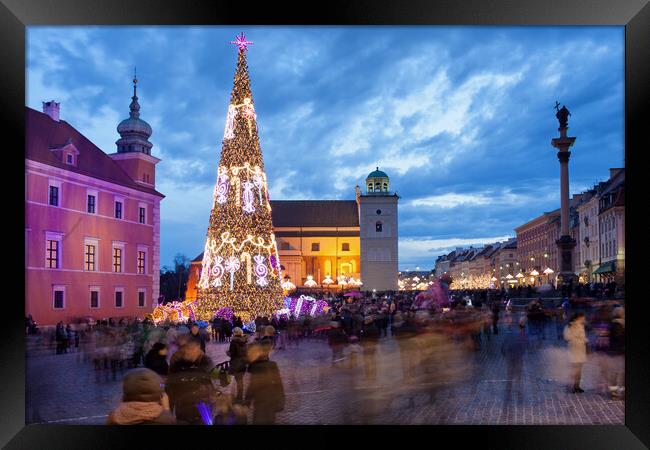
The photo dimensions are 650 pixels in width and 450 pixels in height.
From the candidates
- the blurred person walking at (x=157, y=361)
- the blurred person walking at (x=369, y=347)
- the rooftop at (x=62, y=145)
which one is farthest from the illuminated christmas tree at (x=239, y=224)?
the blurred person walking at (x=157, y=361)

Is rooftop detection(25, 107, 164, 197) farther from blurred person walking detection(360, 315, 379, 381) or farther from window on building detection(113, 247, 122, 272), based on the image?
blurred person walking detection(360, 315, 379, 381)

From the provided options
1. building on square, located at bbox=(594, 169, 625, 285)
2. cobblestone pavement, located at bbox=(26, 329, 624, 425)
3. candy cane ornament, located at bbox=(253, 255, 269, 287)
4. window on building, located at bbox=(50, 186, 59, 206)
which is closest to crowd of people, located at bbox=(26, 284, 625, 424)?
cobblestone pavement, located at bbox=(26, 329, 624, 425)

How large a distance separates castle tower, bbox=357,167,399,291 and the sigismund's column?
37.3m

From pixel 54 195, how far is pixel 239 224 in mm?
5354

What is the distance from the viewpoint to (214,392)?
22.5 feet

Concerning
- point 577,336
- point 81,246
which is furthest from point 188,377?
point 81,246

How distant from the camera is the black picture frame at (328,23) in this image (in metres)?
7.74

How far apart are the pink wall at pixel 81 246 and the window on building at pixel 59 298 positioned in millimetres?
159

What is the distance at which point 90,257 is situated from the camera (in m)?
18.6

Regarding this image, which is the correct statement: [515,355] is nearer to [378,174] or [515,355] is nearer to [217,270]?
[217,270]

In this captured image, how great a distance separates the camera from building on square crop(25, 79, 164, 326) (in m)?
15.8

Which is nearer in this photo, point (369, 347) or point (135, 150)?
point (369, 347)
